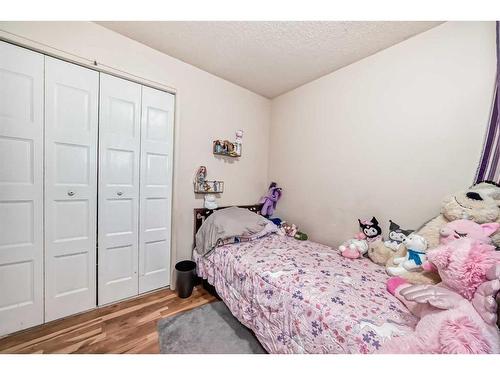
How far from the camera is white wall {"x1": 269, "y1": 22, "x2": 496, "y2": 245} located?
1309 mm

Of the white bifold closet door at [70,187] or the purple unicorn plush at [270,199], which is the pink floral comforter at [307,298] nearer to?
the purple unicorn plush at [270,199]

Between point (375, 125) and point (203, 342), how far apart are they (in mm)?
2305

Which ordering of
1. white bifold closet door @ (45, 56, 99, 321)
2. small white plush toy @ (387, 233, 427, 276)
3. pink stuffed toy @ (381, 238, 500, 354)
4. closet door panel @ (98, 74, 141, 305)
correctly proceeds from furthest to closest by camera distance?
closet door panel @ (98, 74, 141, 305) → white bifold closet door @ (45, 56, 99, 321) → small white plush toy @ (387, 233, 427, 276) → pink stuffed toy @ (381, 238, 500, 354)

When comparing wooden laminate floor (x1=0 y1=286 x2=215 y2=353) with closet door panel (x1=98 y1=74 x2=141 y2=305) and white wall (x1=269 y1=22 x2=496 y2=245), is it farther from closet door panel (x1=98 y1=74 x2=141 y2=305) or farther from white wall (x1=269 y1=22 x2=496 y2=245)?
white wall (x1=269 y1=22 x2=496 y2=245)

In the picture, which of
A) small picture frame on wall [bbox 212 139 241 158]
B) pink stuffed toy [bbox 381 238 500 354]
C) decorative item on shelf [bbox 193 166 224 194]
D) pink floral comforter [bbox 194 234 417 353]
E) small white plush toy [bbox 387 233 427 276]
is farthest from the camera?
small picture frame on wall [bbox 212 139 241 158]

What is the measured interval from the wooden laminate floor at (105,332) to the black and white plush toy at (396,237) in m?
1.78

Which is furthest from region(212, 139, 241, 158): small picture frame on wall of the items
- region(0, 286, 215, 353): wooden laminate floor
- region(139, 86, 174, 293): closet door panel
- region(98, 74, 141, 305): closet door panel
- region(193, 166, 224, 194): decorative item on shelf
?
region(0, 286, 215, 353): wooden laminate floor

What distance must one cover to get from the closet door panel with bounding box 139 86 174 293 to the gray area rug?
0.56m

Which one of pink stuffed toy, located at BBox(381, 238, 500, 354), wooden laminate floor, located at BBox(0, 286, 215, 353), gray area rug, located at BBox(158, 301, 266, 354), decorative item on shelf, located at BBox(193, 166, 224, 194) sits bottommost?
wooden laminate floor, located at BBox(0, 286, 215, 353)

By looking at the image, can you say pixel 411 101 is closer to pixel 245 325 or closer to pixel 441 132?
pixel 441 132

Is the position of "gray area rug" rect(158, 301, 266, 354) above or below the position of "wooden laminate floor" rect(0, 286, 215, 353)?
above

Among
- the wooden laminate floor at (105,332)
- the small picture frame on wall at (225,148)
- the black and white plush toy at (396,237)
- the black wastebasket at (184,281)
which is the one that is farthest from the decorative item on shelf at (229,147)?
the black and white plush toy at (396,237)
